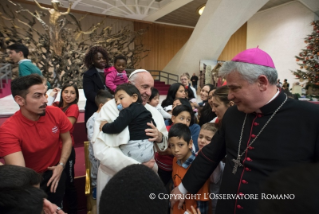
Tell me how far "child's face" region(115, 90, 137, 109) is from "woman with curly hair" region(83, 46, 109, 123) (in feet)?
4.34

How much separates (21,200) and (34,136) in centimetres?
93

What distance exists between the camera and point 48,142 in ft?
5.04

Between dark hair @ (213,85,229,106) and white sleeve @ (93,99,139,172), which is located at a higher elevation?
dark hair @ (213,85,229,106)

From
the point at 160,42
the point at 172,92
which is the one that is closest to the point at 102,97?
the point at 172,92

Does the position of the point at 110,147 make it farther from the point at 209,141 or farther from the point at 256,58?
the point at 256,58

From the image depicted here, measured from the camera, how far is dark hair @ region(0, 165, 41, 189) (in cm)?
76

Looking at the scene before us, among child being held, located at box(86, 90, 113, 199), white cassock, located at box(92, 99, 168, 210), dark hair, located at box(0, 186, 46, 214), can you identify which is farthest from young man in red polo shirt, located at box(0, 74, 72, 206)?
dark hair, located at box(0, 186, 46, 214)

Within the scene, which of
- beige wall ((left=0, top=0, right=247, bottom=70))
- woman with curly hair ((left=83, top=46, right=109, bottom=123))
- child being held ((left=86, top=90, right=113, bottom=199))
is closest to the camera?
child being held ((left=86, top=90, right=113, bottom=199))

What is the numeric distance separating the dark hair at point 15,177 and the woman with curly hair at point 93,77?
1.93m

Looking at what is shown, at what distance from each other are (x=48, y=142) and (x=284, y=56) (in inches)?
494

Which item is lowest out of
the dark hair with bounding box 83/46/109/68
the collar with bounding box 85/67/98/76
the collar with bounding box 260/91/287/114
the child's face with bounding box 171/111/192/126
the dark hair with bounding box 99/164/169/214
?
the child's face with bounding box 171/111/192/126

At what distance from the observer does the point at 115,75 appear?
3197 millimetres

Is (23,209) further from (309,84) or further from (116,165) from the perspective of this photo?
(309,84)

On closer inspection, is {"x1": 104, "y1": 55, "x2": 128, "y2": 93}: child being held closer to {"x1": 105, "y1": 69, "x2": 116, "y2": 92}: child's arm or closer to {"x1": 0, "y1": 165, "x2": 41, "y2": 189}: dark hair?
{"x1": 105, "y1": 69, "x2": 116, "y2": 92}: child's arm
